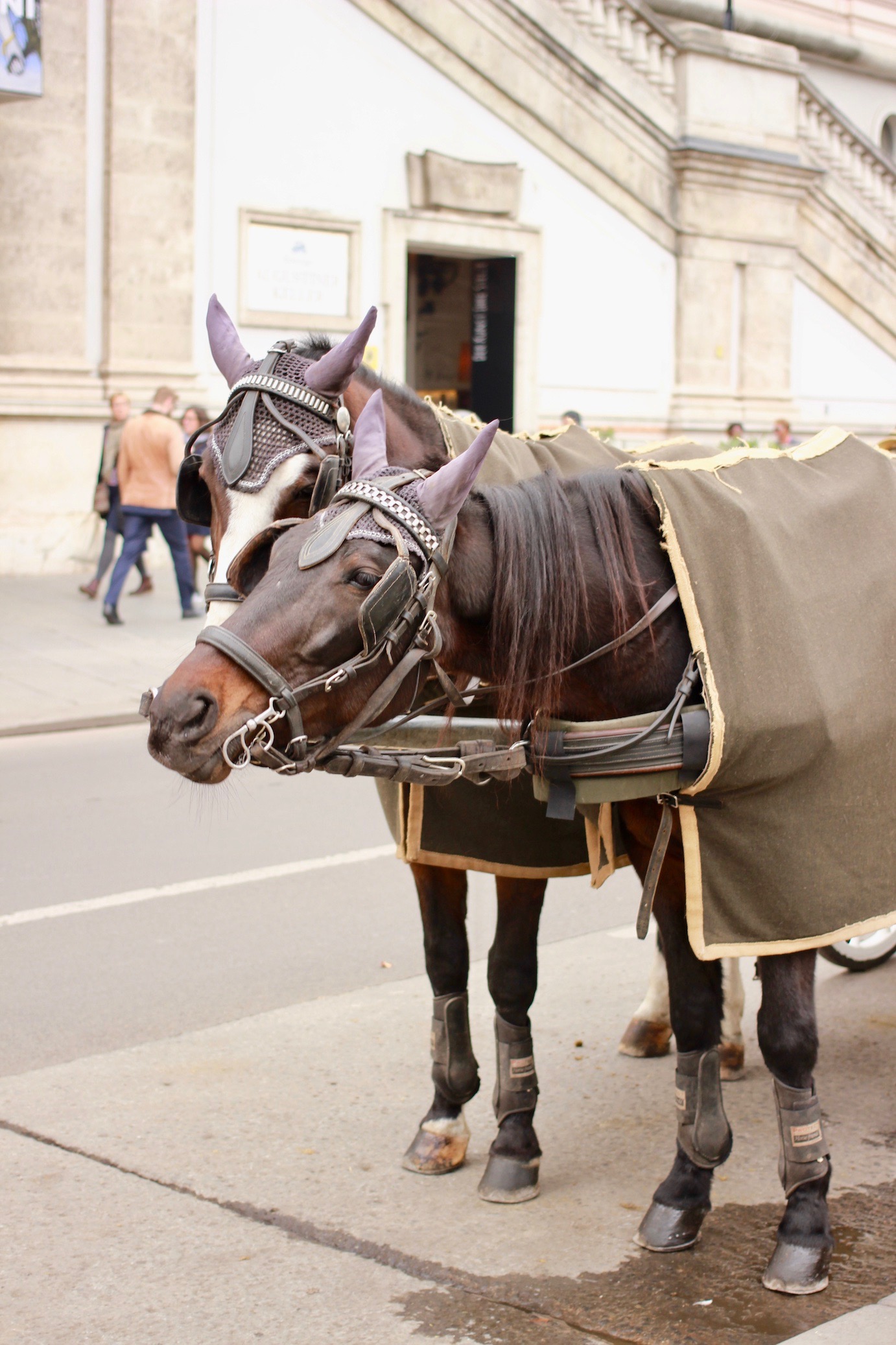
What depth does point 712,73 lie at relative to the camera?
19453mm

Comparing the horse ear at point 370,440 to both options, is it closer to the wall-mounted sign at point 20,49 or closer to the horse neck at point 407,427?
the horse neck at point 407,427

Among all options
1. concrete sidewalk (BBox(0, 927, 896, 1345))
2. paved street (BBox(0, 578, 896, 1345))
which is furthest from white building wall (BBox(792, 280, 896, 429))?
concrete sidewalk (BBox(0, 927, 896, 1345))

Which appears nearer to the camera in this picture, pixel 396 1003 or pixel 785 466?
pixel 785 466

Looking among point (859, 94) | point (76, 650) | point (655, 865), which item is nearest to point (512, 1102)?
point (655, 865)

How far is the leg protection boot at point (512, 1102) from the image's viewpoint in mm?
3727

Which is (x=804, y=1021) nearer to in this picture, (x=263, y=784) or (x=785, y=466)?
(x=785, y=466)

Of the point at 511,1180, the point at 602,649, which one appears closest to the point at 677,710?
the point at 602,649

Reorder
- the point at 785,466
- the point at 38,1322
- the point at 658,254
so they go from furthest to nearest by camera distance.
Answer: the point at 658,254
the point at 785,466
the point at 38,1322

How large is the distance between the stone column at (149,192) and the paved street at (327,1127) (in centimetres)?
927

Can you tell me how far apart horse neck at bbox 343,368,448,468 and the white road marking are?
102 inches

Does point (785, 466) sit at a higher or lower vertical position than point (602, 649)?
higher

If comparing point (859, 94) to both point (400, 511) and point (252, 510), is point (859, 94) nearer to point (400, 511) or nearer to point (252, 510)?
point (252, 510)

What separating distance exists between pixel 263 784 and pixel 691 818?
553 cm

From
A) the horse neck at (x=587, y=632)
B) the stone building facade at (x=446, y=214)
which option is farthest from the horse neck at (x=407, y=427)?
the stone building facade at (x=446, y=214)
